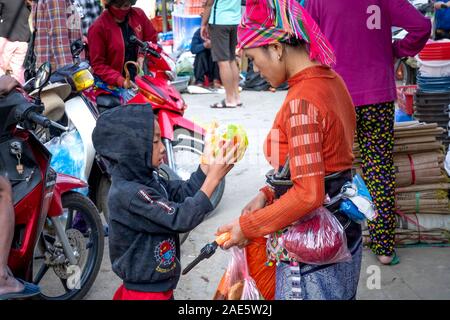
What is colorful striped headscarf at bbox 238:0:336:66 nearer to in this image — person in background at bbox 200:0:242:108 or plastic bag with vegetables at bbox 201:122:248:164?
plastic bag with vegetables at bbox 201:122:248:164

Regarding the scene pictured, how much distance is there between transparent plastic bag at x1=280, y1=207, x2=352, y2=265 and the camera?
2.49 m

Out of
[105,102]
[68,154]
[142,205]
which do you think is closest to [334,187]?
[142,205]

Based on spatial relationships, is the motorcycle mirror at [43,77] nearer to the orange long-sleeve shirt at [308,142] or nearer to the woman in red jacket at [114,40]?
the woman in red jacket at [114,40]

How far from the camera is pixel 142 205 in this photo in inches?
105

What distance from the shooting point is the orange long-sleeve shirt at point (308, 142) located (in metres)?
2.38

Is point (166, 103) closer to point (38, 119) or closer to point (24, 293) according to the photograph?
point (38, 119)

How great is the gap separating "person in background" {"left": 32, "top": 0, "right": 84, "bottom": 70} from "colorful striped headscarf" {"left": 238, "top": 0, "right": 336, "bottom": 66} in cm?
462

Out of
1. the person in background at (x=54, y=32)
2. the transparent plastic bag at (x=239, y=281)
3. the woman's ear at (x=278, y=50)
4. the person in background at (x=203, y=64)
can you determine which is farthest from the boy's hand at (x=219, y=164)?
the person in background at (x=203, y=64)

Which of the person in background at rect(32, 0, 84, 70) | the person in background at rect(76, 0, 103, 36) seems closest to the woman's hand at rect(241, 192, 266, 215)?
the person in background at rect(32, 0, 84, 70)

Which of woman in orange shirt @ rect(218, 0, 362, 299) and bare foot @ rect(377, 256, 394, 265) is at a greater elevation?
woman in orange shirt @ rect(218, 0, 362, 299)

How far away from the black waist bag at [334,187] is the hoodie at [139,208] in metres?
0.29

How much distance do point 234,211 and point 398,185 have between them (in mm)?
1490

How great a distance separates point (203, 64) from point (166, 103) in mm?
6310
